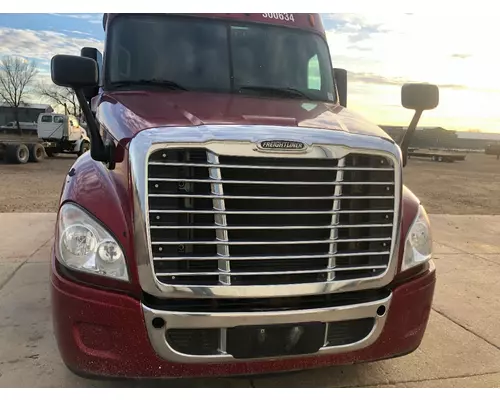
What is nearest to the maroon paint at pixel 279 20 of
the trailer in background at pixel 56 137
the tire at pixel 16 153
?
the tire at pixel 16 153

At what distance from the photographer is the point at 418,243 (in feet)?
9.75

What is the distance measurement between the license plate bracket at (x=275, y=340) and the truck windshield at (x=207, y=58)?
6.32ft

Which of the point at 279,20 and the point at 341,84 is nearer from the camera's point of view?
the point at 279,20

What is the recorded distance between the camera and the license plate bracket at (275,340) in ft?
8.20

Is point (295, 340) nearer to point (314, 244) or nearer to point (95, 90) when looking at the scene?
point (314, 244)

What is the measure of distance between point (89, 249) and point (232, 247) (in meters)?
0.74

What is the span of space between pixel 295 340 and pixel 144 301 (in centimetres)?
82

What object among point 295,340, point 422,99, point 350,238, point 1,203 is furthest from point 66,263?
point 1,203

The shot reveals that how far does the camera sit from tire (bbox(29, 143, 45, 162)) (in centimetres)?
2219

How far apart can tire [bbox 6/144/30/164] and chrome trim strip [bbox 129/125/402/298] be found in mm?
20605

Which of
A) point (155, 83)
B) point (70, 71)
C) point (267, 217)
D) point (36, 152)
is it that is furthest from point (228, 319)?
point (36, 152)

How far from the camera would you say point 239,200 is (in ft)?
8.26

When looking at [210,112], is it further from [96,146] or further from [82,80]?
[82,80]

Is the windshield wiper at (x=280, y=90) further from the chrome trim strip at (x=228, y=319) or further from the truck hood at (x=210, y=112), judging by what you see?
the chrome trim strip at (x=228, y=319)
